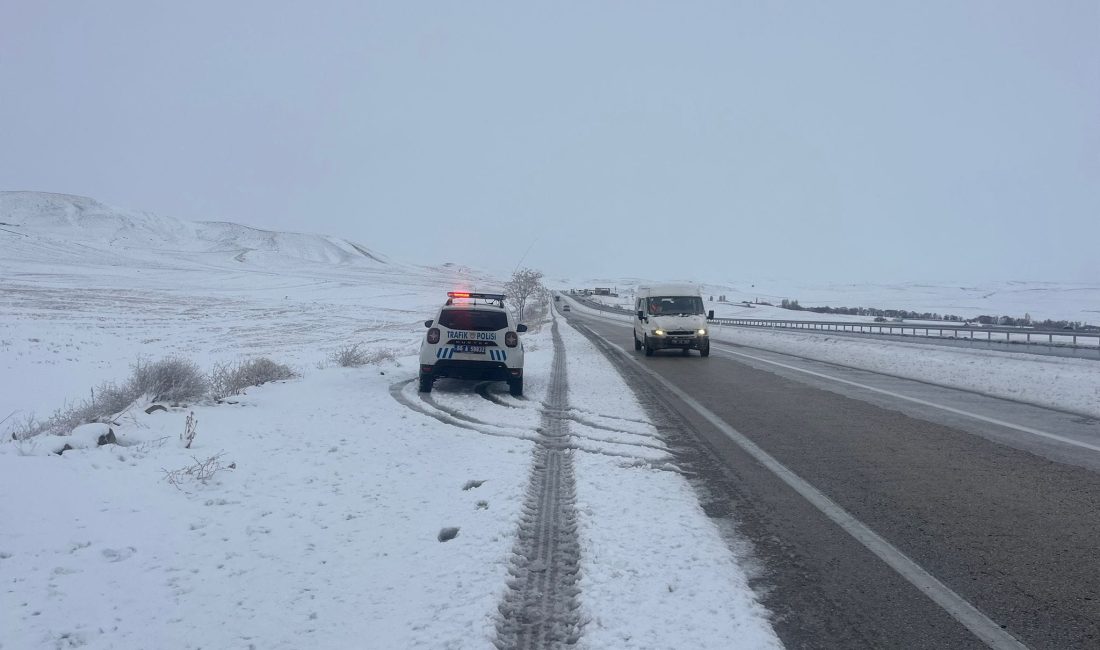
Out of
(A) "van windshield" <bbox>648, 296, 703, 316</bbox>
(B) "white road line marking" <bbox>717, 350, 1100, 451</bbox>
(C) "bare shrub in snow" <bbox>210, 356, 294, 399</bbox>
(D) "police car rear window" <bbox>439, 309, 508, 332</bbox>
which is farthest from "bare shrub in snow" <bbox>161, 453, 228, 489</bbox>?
(A) "van windshield" <bbox>648, 296, 703, 316</bbox>

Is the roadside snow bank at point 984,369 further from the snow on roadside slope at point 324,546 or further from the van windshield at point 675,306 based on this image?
the snow on roadside slope at point 324,546

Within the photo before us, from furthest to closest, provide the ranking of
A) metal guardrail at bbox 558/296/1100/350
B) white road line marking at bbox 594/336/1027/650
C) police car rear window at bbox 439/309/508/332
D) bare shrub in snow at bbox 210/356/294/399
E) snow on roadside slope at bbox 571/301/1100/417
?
1. metal guardrail at bbox 558/296/1100/350
2. snow on roadside slope at bbox 571/301/1100/417
3. police car rear window at bbox 439/309/508/332
4. bare shrub in snow at bbox 210/356/294/399
5. white road line marking at bbox 594/336/1027/650

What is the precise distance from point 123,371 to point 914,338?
33.4 metres

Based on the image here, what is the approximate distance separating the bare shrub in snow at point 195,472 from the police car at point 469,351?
6235mm

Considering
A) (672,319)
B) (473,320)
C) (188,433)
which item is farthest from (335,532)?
(672,319)

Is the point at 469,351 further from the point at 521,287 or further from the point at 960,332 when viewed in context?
the point at 521,287

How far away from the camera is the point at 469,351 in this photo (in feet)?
42.1

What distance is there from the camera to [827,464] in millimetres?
7711

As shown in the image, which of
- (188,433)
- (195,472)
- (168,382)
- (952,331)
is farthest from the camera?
(952,331)

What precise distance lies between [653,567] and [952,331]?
45844 millimetres

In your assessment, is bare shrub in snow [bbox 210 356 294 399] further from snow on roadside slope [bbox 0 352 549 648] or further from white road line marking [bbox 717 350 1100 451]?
white road line marking [bbox 717 350 1100 451]

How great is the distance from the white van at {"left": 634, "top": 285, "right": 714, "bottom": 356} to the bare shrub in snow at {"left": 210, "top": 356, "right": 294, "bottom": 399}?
13.4 metres

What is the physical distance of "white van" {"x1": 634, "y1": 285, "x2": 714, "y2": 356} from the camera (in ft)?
77.5

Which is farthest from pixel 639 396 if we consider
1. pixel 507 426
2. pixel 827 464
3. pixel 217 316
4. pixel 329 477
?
pixel 217 316
